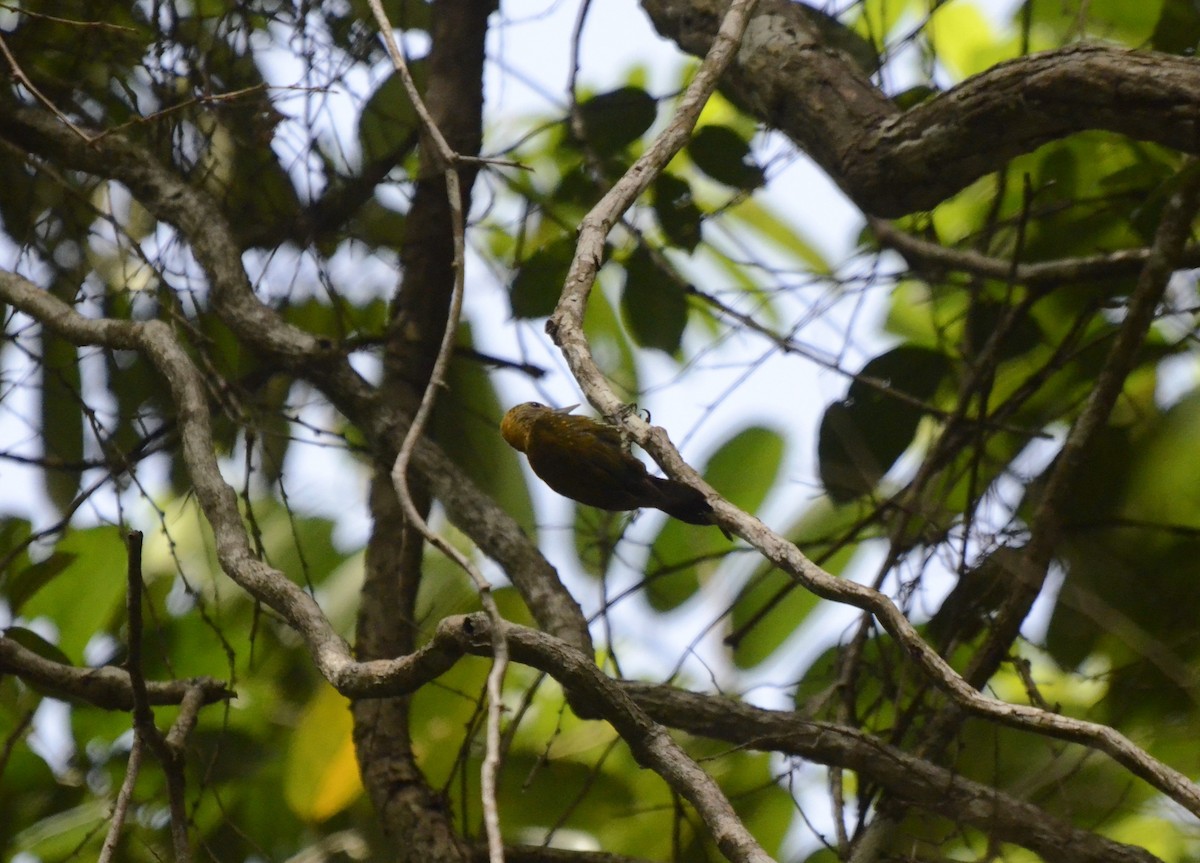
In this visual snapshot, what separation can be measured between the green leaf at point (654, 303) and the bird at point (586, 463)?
27cm

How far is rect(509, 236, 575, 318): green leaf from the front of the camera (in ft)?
7.79

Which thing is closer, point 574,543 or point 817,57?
point 817,57

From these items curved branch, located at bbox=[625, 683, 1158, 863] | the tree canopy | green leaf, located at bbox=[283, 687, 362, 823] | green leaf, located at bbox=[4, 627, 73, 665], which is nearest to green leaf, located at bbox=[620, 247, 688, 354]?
the tree canopy

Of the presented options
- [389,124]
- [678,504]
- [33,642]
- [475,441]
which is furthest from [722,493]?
[33,642]

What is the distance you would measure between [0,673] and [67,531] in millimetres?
626

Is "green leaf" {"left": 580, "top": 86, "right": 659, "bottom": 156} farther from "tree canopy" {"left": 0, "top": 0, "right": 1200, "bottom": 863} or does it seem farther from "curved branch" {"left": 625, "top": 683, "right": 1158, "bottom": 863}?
"curved branch" {"left": 625, "top": 683, "right": 1158, "bottom": 863}

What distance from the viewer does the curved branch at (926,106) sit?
144cm

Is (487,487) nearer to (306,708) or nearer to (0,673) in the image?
(306,708)

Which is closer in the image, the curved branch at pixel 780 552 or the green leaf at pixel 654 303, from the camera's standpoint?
the curved branch at pixel 780 552

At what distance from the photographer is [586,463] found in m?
2.10

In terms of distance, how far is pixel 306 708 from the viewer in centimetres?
249

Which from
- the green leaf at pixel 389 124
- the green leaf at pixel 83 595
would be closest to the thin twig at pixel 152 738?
the green leaf at pixel 83 595

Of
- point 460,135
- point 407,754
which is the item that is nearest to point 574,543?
point 407,754

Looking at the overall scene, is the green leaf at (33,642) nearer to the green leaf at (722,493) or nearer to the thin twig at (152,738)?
the thin twig at (152,738)
